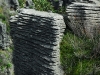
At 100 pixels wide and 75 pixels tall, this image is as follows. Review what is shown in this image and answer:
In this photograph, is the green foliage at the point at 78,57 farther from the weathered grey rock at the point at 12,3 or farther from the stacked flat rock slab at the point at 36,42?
the weathered grey rock at the point at 12,3

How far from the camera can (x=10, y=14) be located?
55.9 ft

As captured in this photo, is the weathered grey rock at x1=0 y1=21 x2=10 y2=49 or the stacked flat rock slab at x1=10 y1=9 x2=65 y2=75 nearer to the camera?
the stacked flat rock slab at x1=10 y1=9 x2=65 y2=75

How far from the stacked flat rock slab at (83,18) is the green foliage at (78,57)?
523 mm

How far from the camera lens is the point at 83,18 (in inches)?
622

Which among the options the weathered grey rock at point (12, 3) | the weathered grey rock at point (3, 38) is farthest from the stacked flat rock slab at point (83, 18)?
the weathered grey rock at point (12, 3)

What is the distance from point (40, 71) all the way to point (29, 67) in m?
1.06

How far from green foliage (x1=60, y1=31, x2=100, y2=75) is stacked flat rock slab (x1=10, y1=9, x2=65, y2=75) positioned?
0.51 m

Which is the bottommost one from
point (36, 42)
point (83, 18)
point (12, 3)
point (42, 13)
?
point (36, 42)

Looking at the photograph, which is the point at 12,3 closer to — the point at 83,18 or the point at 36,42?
the point at 36,42

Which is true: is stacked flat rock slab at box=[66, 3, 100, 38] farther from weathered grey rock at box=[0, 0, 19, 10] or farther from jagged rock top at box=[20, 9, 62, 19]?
weathered grey rock at box=[0, 0, 19, 10]

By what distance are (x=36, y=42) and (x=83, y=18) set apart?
3025mm

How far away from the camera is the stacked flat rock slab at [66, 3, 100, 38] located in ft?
50.7

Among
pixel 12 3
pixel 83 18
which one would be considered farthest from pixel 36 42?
pixel 12 3

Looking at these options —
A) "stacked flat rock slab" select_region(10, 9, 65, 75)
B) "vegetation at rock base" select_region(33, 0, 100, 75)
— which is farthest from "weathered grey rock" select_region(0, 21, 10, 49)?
"vegetation at rock base" select_region(33, 0, 100, 75)
